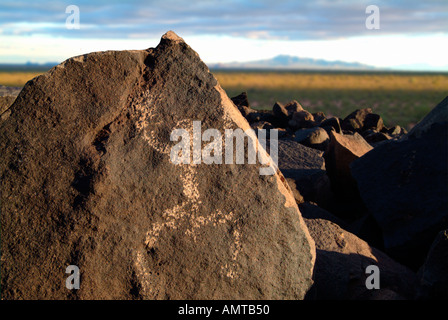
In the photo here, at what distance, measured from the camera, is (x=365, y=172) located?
12.3 ft

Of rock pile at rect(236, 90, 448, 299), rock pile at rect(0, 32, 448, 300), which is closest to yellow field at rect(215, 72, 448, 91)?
rock pile at rect(236, 90, 448, 299)

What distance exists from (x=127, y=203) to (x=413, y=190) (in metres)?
2.06

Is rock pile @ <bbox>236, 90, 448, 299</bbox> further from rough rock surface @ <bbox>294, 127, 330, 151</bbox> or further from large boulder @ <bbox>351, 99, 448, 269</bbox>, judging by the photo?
rough rock surface @ <bbox>294, 127, 330, 151</bbox>

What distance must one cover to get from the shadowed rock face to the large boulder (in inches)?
40.0

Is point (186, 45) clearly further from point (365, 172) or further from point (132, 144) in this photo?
point (365, 172)

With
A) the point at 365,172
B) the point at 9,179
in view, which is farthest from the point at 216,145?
the point at 365,172

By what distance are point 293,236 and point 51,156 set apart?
4.46 feet

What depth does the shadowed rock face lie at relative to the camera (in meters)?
2.46

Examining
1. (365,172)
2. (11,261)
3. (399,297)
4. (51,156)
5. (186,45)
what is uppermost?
(186,45)

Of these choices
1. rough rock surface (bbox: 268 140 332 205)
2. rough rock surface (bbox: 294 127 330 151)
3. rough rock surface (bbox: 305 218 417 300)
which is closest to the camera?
rough rock surface (bbox: 305 218 417 300)

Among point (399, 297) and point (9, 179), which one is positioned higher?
point (9, 179)

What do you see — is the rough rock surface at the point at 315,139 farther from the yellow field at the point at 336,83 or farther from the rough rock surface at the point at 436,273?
the yellow field at the point at 336,83

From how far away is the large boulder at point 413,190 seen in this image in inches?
129

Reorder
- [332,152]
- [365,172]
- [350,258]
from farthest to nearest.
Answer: [332,152] → [365,172] → [350,258]
